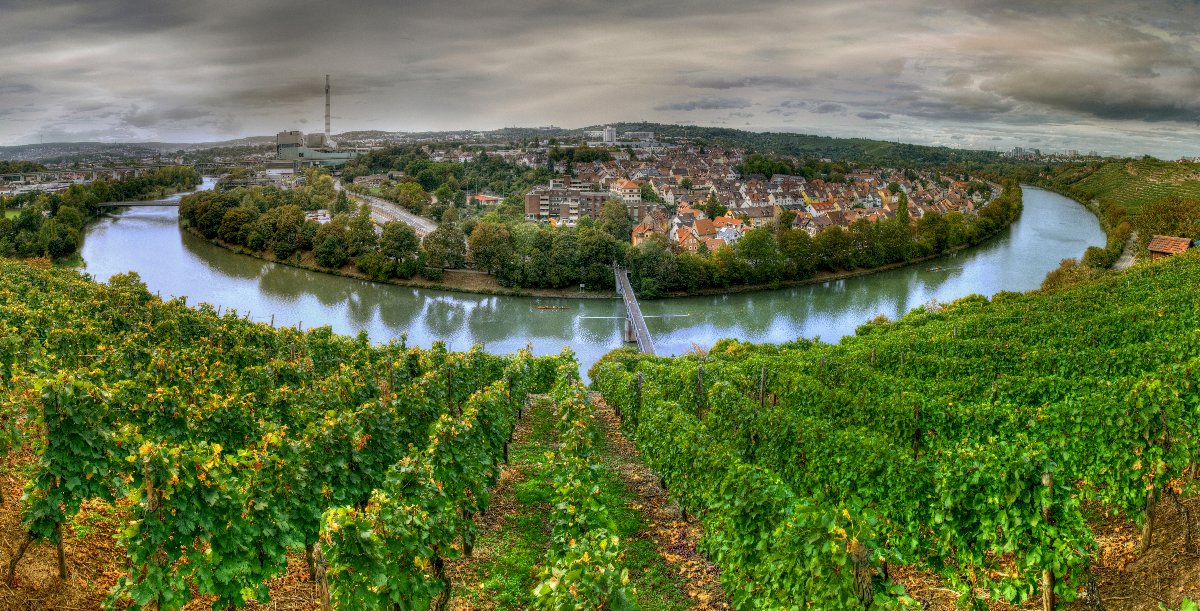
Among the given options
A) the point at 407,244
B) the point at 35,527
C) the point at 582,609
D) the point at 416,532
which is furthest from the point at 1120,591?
the point at 407,244

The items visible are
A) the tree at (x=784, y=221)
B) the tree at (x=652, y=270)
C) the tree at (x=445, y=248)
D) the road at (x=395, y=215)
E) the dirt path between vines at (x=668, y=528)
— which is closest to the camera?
the dirt path between vines at (x=668, y=528)

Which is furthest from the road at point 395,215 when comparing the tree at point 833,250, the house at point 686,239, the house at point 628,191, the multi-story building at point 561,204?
the tree at point 833,250

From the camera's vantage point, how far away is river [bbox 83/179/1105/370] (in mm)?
29134

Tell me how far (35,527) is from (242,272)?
37953 mm

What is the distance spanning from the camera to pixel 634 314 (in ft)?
97.0

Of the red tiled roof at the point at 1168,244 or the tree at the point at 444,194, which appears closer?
the red tiled roof at the point at 1168,244

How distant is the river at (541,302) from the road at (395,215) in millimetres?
10456

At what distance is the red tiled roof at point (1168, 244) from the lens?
28406 mm

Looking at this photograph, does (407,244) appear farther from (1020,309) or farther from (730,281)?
(1020,309)

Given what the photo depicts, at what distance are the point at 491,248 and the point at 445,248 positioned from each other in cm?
280

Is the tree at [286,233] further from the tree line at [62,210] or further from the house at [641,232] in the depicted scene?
the house at [641,232]

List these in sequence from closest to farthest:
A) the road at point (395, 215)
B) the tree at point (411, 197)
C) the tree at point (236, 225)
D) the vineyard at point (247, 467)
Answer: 1. the vineyard at point (247, 467)
2. the tree at point (236, 225)
3. the road at point (395, 215)
4. the tree at point (411, 197)

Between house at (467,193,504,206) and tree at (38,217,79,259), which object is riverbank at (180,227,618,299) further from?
house at (467,193,504,206)

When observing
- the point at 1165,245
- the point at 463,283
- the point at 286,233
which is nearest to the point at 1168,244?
the point at 1165,245
